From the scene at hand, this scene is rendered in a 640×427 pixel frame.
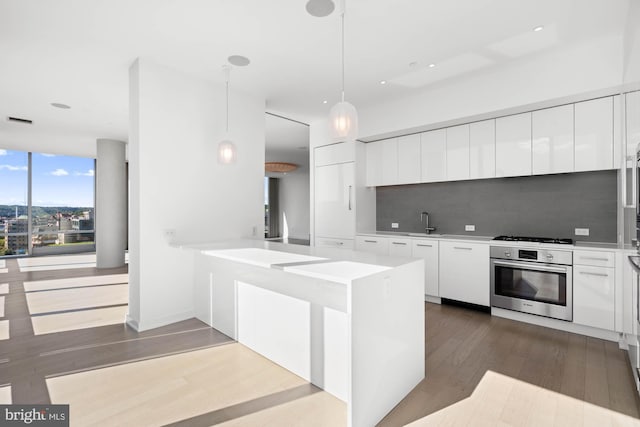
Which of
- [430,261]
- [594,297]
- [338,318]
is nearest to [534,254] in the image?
[594,297]

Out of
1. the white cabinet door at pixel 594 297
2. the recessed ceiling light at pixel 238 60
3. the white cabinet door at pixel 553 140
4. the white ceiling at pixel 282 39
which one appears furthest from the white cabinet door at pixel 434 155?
the recessed ceiling light at pixel 238 60

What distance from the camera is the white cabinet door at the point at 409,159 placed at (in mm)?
4391

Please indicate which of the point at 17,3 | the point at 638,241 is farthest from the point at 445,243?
the point at 17,3

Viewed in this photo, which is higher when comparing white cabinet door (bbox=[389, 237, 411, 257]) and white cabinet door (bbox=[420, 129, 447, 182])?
white cabinet door (bbox=[420, 129, 447, 182])

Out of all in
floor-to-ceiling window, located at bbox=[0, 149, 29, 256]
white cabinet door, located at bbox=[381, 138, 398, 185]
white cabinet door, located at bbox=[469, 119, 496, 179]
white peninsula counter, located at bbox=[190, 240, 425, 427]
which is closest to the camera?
white peninsula counter, located at bbox=[190, 240, 425, 427]

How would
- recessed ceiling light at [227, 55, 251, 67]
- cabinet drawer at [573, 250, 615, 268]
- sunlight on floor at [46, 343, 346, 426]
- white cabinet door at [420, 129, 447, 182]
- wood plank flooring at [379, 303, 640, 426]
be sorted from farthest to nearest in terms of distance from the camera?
white cabinet door at [420, 129, 447, 182]
recessed ceiling light at [227, 55, 251, 67]
cabinet drawer at [573, 250, 615, 268]
wood plank flooring at [379, 303, 640, 426]
sunlight on floor at [46, 343, 346, 426]

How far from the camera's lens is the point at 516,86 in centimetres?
330

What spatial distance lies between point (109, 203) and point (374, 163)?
5781mm

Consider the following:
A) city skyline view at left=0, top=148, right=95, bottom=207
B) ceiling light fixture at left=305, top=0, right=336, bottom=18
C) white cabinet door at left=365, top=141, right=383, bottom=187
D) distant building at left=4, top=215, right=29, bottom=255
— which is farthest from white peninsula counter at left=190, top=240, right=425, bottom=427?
distant building at left=4, top=215, right=29, bottom=255

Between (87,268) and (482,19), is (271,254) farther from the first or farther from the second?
(87,268)

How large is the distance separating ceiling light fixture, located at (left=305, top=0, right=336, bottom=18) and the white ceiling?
0.22 feet

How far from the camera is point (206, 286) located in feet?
10.9

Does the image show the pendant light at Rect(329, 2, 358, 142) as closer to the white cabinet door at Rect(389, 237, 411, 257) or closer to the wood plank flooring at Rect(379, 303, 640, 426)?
the wood plank flooring at Rect(379, 303, 640, 426)

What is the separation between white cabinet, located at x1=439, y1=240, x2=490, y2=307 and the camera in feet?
11.7
